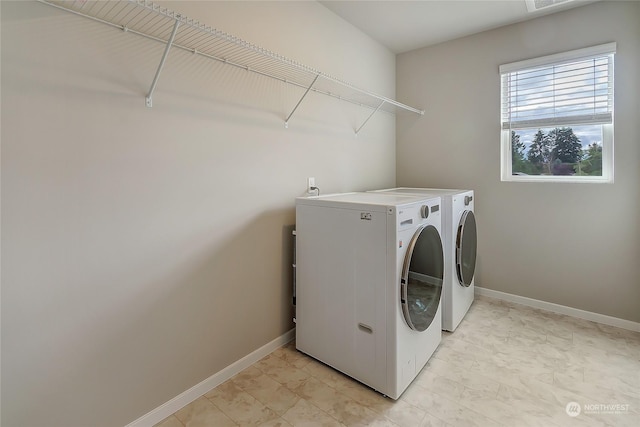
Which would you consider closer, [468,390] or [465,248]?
[468,390]

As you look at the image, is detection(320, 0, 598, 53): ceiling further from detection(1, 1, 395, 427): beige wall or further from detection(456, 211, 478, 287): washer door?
detection(456, 211, 478, 287): washer door

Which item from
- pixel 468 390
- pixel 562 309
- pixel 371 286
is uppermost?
pixel 371 286

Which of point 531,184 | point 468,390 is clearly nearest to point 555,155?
point 531,184

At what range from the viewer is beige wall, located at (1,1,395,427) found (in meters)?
1.15

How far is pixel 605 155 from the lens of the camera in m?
2.40

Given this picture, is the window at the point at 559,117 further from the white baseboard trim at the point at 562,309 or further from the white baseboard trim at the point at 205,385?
the white baseboard trim at the point at 205,385

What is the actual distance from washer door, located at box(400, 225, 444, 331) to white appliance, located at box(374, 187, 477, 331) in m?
0.28

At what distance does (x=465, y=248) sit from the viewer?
8.07ft

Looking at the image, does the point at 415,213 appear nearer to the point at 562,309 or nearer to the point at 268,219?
the point at 268,219

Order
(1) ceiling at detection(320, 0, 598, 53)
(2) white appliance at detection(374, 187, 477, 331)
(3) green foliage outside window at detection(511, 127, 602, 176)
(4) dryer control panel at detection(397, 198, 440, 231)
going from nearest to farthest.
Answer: (4) dryer control panel at detection(397, 198, 440, 231) → (2) white appliance at detection(374, 187, 477, 331) → (1) ceiling at detection(320, 0, 598, 53) → (3) green foliage outside window at detection(511, 127, 602, 176)

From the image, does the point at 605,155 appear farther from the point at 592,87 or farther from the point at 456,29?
the point at 456,29

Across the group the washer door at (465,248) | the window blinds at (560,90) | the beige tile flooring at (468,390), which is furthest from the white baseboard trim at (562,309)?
the window blinds at (560,90)

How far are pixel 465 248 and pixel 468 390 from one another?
1.07 metres

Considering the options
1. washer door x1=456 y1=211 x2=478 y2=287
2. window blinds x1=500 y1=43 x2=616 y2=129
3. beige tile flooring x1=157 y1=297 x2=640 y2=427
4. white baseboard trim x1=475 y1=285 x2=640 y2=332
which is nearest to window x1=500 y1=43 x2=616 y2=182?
window blinds x1=500 y1=43 x2=616 y2=129
